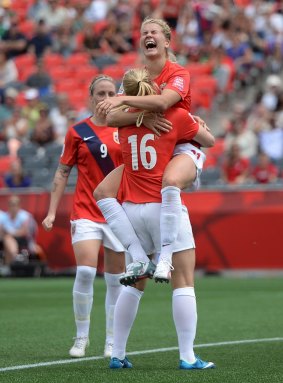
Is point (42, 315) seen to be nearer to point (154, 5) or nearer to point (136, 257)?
point (136, 257)

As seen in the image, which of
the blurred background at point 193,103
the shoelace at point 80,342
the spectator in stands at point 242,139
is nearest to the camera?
the shoelace at point 80,342

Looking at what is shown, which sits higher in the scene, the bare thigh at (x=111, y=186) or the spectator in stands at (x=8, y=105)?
the spectator in stands at (x=8, y=105)

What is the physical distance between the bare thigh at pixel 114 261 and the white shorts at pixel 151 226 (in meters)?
1.42

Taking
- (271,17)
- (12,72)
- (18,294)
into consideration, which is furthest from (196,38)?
(18,294)

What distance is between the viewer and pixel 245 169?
19.0m

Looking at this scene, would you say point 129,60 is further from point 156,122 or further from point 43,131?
point 156,122

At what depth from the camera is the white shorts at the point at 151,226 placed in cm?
725

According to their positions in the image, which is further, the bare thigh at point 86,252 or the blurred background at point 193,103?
the blurred background at point 193,103

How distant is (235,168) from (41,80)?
7.44 meters

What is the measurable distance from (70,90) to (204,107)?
4.14 meters

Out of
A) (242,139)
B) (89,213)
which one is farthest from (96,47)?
(89,213)

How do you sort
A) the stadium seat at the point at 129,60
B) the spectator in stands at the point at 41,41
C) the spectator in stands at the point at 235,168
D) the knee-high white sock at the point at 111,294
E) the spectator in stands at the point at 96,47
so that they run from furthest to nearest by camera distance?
the spectator in stands at the point at 41,41 → the spectator in stands at the point at 96,47 → the stadium seat at the point at 129,60 → the spectator in stands at the point at 235,168 → the knee-high white sock at the point at 111,294

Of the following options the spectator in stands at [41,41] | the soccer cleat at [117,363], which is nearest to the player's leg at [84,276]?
the soccer cleat at [117,363]

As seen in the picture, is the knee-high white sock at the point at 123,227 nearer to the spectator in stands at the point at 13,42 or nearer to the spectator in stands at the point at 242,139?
the spectator in stands at the point at 242,139
